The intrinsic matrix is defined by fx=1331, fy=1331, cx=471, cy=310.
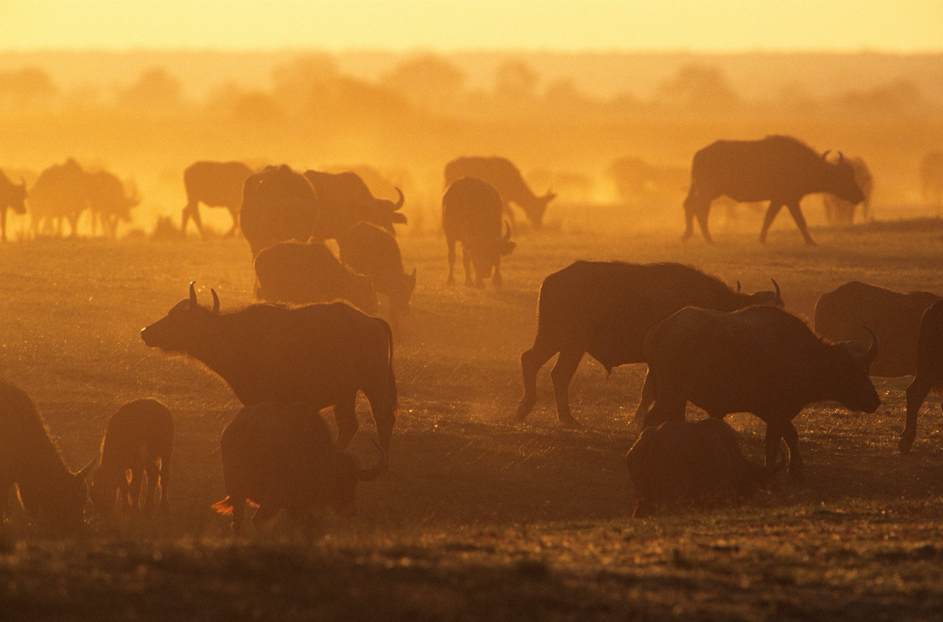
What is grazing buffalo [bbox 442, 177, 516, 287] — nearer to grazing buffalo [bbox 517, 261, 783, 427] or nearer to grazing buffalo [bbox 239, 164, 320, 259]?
grazing buffalo [bbox 239, 164, 320, 259]

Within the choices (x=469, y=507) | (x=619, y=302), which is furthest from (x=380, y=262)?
(x=469, y=507)

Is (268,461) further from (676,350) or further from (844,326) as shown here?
(844,326)

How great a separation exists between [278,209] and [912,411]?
10.7m

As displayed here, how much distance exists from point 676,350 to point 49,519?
5132mm

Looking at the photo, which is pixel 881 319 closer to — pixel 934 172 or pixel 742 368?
pixel 742 368

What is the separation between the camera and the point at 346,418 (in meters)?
11.3

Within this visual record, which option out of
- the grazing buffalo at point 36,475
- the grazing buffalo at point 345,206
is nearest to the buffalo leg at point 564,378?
the grazing buffalo at point 36,475

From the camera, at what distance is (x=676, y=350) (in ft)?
36.3

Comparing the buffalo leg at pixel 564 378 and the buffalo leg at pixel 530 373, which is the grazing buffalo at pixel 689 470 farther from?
the buffalo leg at pixel 530 373

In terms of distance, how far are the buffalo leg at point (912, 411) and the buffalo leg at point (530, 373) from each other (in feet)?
11.2

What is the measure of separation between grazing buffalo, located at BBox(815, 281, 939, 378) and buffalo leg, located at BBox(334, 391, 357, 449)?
595cm

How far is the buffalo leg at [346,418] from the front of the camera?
11305mm

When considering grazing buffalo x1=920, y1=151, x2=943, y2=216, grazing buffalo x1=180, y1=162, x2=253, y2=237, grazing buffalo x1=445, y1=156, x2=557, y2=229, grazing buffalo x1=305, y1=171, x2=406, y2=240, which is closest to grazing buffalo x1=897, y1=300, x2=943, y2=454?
grazing buffalo x1=305, y1=171, x2=406, y2=240

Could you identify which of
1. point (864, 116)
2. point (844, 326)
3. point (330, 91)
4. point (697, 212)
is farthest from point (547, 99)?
point (844, 326)
